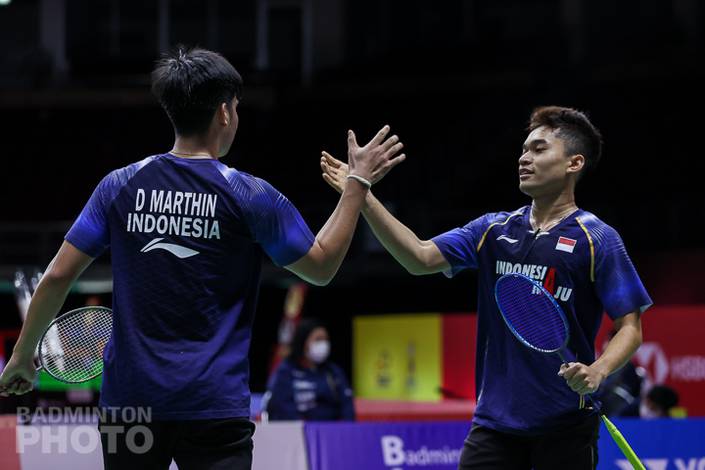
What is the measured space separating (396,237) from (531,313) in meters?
0.53

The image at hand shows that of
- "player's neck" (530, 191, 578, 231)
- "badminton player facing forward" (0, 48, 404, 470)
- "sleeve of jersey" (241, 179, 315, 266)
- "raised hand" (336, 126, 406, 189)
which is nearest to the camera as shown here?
"badminton player facing forward" (0, 48, 404, 470)

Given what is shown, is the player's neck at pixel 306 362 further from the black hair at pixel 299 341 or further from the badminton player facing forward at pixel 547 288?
the badminton player facing forward at pixel 547 288

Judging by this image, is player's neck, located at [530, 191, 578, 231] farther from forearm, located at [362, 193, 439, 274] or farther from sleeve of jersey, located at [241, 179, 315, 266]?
sleeve of jersey, located at [241, 179, 315, 266]

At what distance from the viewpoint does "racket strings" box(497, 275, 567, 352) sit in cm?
343

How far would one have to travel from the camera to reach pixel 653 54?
1761 cm

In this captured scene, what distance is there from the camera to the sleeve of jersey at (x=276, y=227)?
2.76 m

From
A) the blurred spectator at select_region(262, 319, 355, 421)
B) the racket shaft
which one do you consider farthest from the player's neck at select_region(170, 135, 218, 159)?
the blurred spectator at select_region(262, 319, 355, 421)

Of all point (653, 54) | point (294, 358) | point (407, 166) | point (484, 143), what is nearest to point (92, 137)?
point (407, 166)

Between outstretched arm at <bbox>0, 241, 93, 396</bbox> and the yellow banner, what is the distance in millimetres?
9569

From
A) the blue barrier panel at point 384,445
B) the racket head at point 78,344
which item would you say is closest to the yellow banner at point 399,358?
the blue barrier panel at point 384,445

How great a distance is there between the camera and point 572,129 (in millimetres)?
3871

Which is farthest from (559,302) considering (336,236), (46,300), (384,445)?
(384,445)

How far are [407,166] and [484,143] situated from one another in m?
1.44

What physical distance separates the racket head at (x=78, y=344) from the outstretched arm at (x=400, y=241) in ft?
2.79
